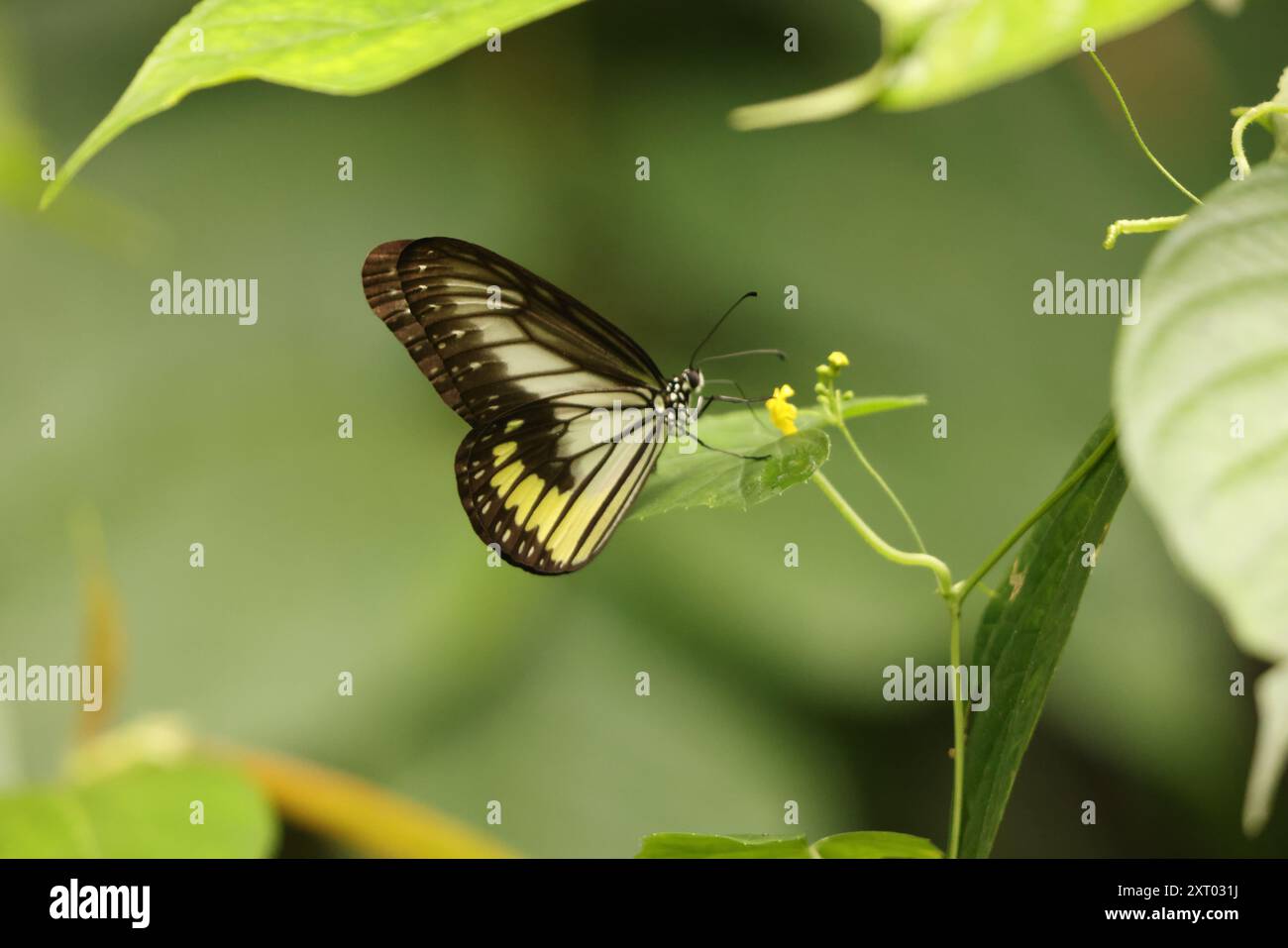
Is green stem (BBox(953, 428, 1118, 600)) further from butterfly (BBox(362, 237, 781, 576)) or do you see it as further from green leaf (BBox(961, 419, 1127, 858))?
butterfly (BBox(362, 237, 781, 576))

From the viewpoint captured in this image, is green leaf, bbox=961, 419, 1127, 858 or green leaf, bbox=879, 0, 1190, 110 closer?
green leaf, bbox=879, 0, 1190, 110

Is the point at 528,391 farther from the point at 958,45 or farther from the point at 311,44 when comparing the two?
the point at 958,45

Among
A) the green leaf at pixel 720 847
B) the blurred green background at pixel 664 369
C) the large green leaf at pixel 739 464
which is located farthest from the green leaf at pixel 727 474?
the blurred green background at pixel 664 369

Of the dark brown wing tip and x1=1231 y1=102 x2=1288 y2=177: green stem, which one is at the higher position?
the dark brown wing tip

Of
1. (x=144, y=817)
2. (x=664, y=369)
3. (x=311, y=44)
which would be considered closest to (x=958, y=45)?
(x=311, y=44)

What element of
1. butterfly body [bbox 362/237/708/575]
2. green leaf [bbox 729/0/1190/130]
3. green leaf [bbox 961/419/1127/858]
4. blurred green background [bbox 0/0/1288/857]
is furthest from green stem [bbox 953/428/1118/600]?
blurred green background [bbox 0/0/1288/857]

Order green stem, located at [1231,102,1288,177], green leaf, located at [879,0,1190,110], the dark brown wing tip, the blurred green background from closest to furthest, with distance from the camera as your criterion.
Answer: green leaf, located at [879,0,1190,110] → green stem, located at [1231,102,1288,177] → the dark brown wing tip → the blurred green background

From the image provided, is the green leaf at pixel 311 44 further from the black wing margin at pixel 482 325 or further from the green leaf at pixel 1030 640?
the black wing margin at pixel 482 325

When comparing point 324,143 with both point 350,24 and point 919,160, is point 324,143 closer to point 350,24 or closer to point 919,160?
point 919,160
